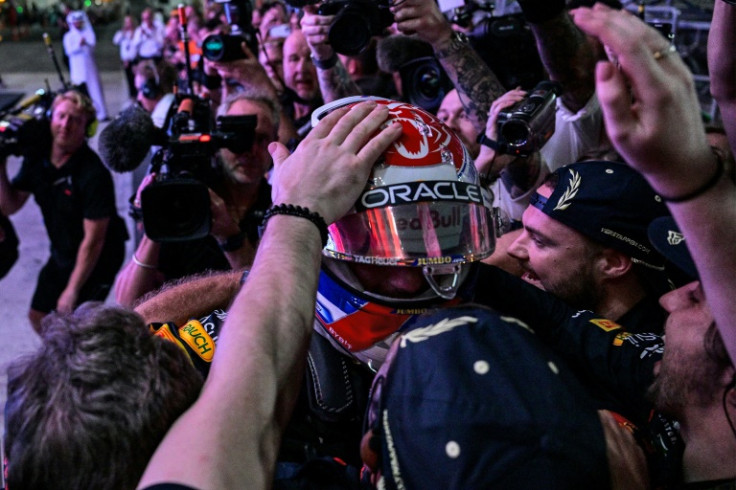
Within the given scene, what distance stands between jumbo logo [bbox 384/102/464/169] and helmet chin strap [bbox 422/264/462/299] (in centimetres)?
22

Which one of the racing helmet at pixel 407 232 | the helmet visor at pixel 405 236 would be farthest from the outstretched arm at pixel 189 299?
the helmet visor at pixel 405 236

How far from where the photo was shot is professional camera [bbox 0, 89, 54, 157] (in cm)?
378

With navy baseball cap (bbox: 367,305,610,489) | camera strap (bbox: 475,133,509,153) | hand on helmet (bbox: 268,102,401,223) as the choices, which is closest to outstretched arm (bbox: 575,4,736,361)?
navy baseball cap (bbox: 367,305,610,489)

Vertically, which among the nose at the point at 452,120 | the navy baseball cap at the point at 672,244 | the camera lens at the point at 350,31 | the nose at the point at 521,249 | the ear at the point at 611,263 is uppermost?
the camera lens at the point at 350,31

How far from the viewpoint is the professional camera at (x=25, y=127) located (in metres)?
3.78

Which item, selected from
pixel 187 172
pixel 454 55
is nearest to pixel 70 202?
pixel 187 172

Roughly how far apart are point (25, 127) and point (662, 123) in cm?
374

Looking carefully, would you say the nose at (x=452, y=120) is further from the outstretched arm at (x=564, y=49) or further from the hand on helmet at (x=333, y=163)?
the hand on helmet at (x=333, y=163)

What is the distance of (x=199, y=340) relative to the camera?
164 centimetres

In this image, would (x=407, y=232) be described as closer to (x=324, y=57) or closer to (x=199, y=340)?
(x=199, y=340)

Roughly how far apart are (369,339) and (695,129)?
0.86m

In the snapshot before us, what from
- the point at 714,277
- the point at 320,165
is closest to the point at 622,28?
the point at 714,277

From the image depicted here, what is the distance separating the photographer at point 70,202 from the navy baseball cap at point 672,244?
128 inches

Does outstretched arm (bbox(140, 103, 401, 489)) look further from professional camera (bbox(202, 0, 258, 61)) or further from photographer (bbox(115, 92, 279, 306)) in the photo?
professional camera (bbox(202, 0, 258, 61))
